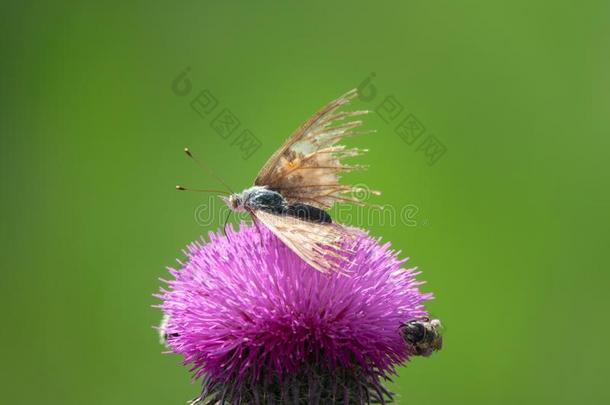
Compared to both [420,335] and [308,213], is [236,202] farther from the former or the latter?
[420,335]

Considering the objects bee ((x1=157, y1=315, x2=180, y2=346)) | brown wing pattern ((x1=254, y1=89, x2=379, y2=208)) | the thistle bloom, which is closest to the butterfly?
brown wing pattern ((x1=254, y1=89, x2=379, y2=208))

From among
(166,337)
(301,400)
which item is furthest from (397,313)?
(166,337)

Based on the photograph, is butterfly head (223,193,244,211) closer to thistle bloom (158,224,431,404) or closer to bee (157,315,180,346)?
thistle bloom (158,224,431,404)

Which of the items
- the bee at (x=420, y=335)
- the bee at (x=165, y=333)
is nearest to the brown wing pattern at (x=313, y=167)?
the bee at (x=420, y=335)

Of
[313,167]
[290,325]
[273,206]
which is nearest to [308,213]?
[273,206]

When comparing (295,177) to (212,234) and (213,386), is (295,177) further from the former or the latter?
(213,386)

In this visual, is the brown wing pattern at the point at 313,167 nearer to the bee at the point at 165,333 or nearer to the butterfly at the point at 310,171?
the butterfly at the point at 310,171

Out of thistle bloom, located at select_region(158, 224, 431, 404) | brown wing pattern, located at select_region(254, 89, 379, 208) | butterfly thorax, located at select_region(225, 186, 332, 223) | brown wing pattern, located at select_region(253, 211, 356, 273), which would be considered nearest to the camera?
brown wing pattern, located at select_region(253, 211, 356, 273)
